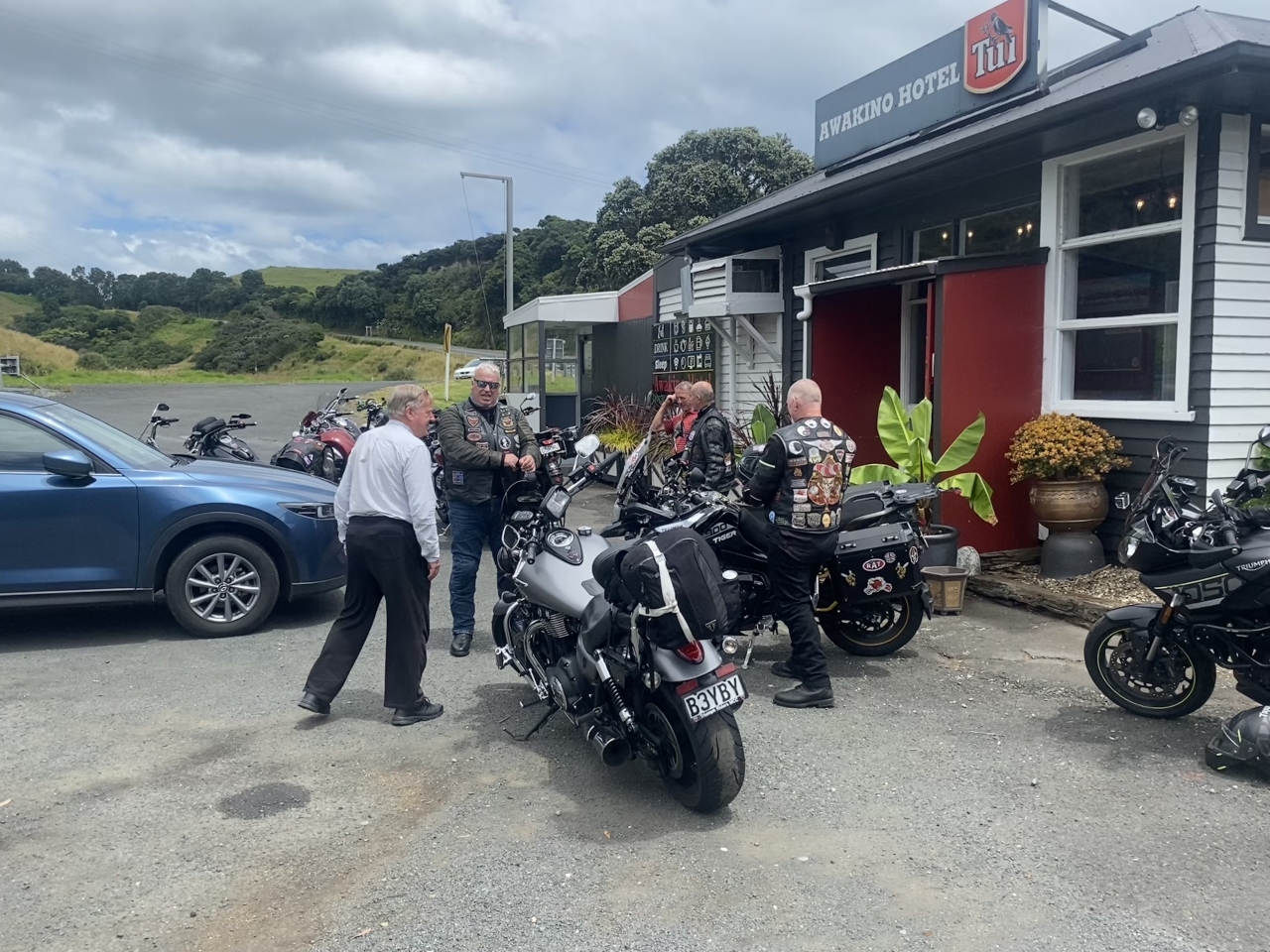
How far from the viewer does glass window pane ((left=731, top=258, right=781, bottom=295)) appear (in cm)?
1308

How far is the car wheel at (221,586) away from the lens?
6797 mm

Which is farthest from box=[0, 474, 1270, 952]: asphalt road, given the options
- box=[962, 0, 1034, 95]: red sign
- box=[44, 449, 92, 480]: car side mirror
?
box=[962, 0, 1034, 95]: red sign

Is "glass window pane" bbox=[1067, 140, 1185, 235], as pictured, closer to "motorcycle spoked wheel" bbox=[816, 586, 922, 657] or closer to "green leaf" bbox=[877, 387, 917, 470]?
"green leaf" bbox=[877, 387, 917, 470]

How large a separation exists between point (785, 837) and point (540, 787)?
1.13 metres

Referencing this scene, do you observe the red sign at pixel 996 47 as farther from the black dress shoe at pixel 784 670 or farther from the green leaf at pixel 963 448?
the black dress shoe at pixel 784 670

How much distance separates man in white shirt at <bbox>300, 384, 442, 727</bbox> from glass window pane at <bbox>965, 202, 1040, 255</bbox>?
6.04 meters

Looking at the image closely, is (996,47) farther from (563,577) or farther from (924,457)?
(563,577)

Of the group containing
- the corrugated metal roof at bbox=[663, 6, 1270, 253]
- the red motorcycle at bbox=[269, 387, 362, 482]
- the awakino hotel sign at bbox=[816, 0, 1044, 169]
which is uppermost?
the awakino hotel sign at bbox=[816, 0, 1044, 169]

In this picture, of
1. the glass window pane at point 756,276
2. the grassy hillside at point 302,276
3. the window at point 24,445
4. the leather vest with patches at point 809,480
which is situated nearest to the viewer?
the leather vest with patches at point 809,480

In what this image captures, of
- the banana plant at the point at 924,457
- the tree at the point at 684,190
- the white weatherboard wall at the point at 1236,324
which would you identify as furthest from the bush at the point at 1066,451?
the tree at the point at 684,190

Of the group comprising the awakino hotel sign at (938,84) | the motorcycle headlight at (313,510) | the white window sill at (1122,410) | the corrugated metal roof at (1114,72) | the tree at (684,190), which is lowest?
the motorcycle headlight at (313,510)

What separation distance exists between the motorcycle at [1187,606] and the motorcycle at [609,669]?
2.18 m

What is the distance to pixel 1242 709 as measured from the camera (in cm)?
530

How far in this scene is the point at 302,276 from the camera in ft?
380
